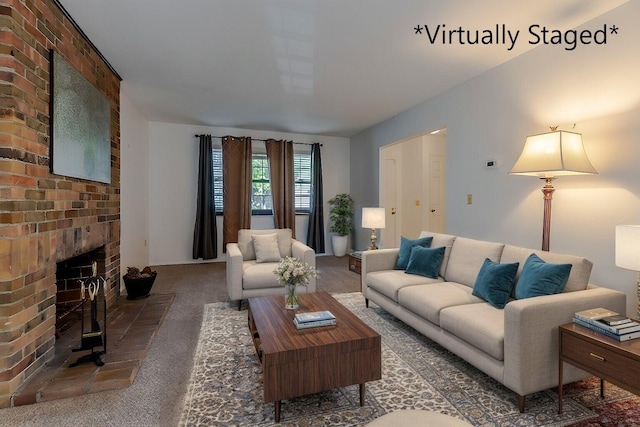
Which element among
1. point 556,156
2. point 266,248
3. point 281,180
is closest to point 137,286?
point 266,248

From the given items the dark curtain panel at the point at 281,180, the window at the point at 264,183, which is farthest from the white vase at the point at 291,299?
the window at the point at 264,183

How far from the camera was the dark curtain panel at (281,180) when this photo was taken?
249 inches

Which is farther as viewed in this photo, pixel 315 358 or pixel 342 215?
pixel 342 215

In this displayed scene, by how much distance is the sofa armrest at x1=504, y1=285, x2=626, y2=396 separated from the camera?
180cm

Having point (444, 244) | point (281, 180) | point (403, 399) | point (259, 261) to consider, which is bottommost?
point (403, 399)

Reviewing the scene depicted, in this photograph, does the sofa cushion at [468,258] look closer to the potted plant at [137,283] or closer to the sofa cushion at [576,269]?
the sofa cushion at [576,269]

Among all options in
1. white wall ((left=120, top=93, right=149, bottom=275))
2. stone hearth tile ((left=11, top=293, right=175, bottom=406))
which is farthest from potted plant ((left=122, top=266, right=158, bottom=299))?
stone hearth tile ((left=11, top=293, right=175, bottom=406))

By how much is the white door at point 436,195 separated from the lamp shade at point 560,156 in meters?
4.25

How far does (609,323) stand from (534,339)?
0.37 m

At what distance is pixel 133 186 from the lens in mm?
4602

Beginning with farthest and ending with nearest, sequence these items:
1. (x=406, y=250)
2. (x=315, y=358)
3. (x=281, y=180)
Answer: (x=281, y=180) < (x=406, y=250) < (x=315, y=358)

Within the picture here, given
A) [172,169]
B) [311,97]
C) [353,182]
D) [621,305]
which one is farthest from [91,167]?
[353,182]

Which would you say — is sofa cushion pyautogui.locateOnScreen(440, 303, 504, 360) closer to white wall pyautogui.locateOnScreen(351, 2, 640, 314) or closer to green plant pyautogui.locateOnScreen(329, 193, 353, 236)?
white wall pyautogui.locateOnScreen(351, 2, 640, 314)

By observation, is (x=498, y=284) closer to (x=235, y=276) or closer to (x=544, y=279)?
(x=544, y=279)
